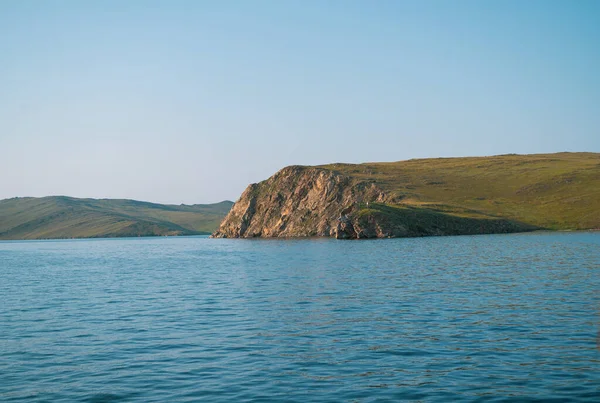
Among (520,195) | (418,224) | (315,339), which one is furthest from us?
(520,195)

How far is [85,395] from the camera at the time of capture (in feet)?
67.3

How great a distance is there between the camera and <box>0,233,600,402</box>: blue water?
66.9 ft

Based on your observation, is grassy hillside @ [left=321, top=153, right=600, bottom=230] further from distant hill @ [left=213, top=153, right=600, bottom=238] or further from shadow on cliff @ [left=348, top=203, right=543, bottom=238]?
shadow on cliff @ [left=348, top=203, right=543, bottom=238]

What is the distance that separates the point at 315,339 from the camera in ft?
92.8

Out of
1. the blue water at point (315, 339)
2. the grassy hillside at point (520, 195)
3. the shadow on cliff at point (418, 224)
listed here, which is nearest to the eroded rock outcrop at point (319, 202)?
the grassy hillside at point (520, 195)

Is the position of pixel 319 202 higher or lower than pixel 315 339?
higher

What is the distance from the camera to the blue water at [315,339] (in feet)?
66.9

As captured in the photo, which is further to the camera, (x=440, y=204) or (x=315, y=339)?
(x=440, y=204)

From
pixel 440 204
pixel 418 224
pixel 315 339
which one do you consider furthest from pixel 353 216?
pixel 315 339

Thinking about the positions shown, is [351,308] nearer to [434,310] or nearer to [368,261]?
[434,310]

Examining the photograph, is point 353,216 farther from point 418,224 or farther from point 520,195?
point 520,195

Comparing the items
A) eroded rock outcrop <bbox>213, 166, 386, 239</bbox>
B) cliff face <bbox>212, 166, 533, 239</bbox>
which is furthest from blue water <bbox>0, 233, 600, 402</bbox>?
eroded rock outcrop <bbox>213, 166, 386, 239</bbox>

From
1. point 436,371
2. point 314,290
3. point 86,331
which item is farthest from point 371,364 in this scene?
point 314,290

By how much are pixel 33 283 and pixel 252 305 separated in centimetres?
3216
